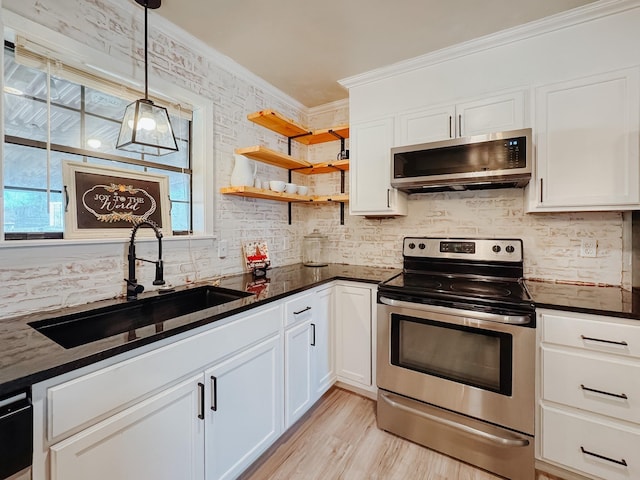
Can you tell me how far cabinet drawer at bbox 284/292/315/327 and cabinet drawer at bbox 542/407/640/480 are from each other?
4.55ft

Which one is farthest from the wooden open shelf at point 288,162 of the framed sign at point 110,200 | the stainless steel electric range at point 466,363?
the stainless steel electric range at point 466,363

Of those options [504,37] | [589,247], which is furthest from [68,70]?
[589,247]

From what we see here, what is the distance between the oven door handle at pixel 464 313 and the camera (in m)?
1.55

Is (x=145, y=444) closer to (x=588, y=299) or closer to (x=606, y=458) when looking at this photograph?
(x=606, y=458)

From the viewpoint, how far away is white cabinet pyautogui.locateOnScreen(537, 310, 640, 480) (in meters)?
1.38

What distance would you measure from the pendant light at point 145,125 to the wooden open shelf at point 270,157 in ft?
2.17

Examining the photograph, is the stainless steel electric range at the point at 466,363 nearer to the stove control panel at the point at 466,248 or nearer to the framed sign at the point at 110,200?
the stove control panel at the point at 466,248

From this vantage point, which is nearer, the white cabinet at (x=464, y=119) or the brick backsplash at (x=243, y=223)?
the brick backsplash at (x=243, y=223)

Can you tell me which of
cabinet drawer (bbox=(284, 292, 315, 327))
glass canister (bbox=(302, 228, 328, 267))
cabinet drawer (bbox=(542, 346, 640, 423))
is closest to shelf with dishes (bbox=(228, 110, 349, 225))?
glass canister (bbox=(302, 228, 328, 267))

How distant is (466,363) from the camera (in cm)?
171

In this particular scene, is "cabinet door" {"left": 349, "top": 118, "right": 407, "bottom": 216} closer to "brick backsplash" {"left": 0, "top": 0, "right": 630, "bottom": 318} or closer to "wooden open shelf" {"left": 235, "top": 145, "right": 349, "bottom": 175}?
"wooden open shelf" {"left": 235, "top": 145, "right": 349, "bottom": 175}

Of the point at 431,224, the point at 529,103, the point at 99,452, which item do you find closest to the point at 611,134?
the point at 529,103

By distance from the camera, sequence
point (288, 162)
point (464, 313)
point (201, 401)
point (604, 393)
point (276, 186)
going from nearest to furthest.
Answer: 1. point (201, 401)
2. point (604, 393)
3. point (464, 313)
4. point (276, 186)
5. point (288, 162)

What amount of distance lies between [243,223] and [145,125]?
3.41 ft
